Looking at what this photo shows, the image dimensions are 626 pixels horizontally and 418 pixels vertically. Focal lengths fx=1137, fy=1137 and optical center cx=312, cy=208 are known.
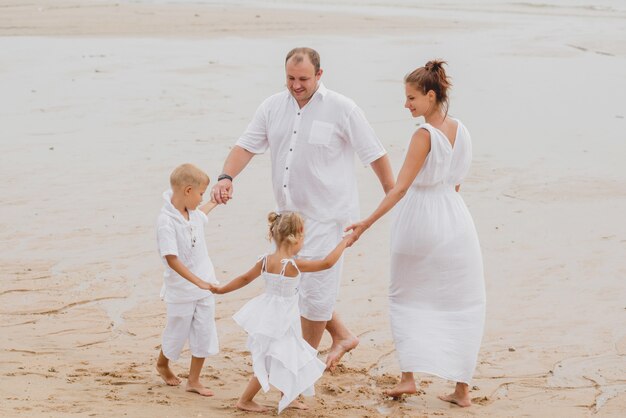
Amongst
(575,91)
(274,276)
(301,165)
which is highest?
(575,91)

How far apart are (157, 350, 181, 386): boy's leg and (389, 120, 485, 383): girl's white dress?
1271 mm

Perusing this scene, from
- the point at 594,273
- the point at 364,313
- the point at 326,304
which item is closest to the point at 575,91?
the point at 594,273

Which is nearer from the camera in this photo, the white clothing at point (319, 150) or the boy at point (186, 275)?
the boy at point (186, 275)

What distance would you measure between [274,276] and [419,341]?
3.31 ft

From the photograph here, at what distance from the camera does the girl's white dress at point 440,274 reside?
6305 millimetres

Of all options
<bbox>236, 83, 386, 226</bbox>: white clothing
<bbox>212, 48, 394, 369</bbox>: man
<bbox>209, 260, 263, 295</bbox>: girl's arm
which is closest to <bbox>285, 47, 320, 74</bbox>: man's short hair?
<bbox>212, 48, 394, 369</bbox>: man

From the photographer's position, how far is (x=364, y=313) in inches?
313

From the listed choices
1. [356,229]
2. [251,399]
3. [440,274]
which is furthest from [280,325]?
[440,274]

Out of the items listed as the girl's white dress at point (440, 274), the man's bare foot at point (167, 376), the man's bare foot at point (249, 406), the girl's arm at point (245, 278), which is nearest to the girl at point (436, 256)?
the girl's white dress at point (440, 274)

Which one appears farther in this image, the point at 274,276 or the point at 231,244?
the point at 231,244

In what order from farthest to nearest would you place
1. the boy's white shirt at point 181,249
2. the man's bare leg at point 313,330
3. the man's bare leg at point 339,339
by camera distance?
the man's bare leg at point 339,339, the man's bare leg at point 313,330, the boy's white shirt at point 181,249

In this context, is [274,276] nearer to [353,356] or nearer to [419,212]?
[419,212]

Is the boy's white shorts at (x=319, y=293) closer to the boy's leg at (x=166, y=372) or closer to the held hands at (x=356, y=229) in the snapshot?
the held hands at (x=356, y=229)

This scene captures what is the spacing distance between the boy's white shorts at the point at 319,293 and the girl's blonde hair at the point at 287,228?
87cm
